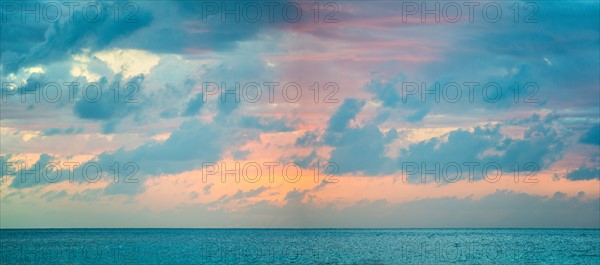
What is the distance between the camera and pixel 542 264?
107 m

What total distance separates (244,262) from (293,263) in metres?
7.25

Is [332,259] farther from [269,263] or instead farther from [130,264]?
[130,264]

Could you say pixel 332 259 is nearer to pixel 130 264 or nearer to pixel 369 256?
pixel 369 256

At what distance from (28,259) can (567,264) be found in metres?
79.8

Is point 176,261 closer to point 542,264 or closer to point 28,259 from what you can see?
point 28,259

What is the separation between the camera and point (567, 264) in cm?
10312

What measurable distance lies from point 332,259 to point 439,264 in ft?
60.1

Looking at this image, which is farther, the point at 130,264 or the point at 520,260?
the point at 520,260

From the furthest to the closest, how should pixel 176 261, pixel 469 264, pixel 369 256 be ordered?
pixel 369 256, pixel 176 261, pixel 469 264

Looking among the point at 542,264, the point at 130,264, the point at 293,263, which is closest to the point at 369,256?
the point at 293,263

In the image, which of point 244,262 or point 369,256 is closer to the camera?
point 244,262

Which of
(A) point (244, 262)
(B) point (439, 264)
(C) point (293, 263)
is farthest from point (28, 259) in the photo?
(B) point (439, 264)

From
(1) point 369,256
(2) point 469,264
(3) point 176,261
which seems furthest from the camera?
(1) point 369,256

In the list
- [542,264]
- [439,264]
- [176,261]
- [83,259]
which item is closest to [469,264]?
[439,264]
